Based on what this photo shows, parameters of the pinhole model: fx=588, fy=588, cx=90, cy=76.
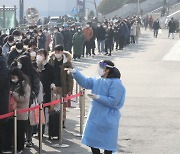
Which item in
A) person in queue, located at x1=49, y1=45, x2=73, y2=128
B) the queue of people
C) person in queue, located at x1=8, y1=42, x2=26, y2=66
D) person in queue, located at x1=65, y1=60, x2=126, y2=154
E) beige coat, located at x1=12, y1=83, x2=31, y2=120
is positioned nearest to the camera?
person in queue, located at x1=65, y1=60, x2=126, y2=154

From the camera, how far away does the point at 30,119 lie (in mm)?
10312

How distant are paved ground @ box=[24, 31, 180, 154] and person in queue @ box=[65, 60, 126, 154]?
2.06 metres

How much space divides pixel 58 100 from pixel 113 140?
8.35ft

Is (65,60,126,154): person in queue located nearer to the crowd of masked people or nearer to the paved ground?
the crowd of masked people

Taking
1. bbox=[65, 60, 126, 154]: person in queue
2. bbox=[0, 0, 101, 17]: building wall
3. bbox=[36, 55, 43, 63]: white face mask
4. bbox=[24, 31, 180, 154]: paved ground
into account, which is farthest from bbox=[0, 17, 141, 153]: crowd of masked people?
bbox=[0, 0, 101, 17]: building wall

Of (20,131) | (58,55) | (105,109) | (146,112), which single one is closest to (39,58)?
(58,55)

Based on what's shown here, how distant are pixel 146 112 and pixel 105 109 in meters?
6.39

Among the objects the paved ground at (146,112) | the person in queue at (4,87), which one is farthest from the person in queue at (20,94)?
the paved ground at (146,112)

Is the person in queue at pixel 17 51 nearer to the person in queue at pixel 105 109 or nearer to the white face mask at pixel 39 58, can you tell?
the white face mask at pixel 39 58

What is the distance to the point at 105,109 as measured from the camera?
8.48m

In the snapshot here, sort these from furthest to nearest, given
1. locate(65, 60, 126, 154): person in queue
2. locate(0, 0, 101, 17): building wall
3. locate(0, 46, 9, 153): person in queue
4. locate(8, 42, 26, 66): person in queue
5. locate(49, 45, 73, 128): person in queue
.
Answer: locate(0, 0, 101, 17): building wall, locate(8, 42, 26, 66): person in queue, locate(49, 45, 73, 128): person in queue, locate(0, 46, 9, 153): person in queue, locate(65, 60, 126, 154): person in queue

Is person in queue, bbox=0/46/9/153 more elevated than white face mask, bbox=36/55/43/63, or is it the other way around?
white face mask, bbox=36/55/43/63

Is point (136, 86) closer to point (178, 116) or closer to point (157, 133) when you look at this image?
point (178, 116)

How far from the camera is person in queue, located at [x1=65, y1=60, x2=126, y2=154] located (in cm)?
837
